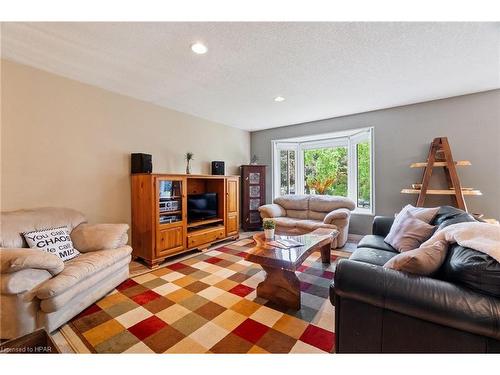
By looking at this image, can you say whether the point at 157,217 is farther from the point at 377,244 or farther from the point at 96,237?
the point at 377,244

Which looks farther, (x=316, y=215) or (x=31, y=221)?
(x=316, y=215)

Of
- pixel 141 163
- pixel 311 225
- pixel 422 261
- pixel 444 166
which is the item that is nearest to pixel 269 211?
pixel 311 225

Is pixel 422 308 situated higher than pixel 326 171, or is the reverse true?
pixel 326 171

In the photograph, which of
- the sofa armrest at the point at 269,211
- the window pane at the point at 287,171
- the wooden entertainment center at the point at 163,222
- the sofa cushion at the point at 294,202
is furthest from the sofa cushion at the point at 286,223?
the window pane at the point at 287,171


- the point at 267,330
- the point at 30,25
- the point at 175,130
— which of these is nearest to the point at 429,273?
the point at 267,330

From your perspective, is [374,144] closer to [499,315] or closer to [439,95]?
[439,95]

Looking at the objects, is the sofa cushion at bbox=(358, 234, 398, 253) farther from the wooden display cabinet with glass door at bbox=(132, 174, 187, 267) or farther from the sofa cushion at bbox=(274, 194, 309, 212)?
the wooden display cabinet with glass door at bbox=(132, 174, 187, 267)

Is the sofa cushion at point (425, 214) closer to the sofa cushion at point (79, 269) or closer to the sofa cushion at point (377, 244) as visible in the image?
the sofa cushion at point (377, 244)

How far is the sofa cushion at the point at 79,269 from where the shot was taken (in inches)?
63.5

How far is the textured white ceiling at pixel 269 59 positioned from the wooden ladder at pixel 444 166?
0.78 meters

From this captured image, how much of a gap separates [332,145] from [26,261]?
4.96 meters

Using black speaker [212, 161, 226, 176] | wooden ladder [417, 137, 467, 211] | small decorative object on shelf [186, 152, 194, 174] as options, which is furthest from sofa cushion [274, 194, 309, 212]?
small decorative object on shelf [186, 152, 194, 174]

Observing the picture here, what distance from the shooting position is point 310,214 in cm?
441
